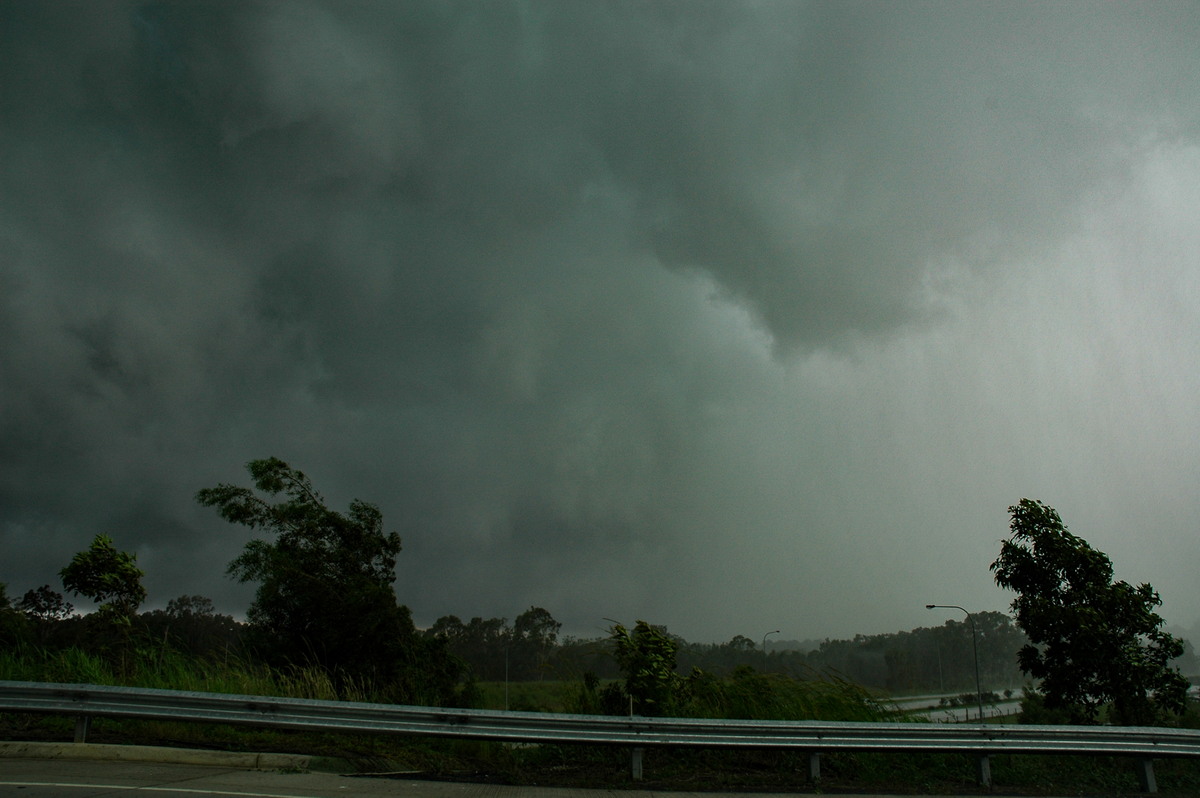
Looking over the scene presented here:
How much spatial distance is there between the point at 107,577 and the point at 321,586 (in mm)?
22251

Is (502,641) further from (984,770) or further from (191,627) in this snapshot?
(984,770)

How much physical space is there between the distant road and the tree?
8204mm

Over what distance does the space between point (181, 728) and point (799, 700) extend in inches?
318

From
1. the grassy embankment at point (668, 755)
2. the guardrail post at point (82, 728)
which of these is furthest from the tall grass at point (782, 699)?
the guardrail post at point (82, 728)

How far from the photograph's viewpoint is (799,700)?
32.9 feet

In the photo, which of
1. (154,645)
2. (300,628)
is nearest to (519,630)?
(300,628)

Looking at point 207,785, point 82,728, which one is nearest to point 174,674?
point 82,728

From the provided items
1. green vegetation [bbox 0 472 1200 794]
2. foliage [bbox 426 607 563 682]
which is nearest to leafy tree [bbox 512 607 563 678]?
foliage [bbox 426 607 563 682]

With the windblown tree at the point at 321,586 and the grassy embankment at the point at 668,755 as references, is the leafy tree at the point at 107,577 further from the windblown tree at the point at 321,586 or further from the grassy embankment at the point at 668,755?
the windblown tree at the point at 321,586

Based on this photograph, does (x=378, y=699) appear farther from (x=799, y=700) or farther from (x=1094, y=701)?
(x=1094, y=701)

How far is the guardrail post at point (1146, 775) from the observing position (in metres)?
8.77

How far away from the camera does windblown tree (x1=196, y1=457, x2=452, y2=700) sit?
3123 centimetres

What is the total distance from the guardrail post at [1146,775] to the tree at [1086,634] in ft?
13.6

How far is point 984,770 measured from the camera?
8.64 meters
